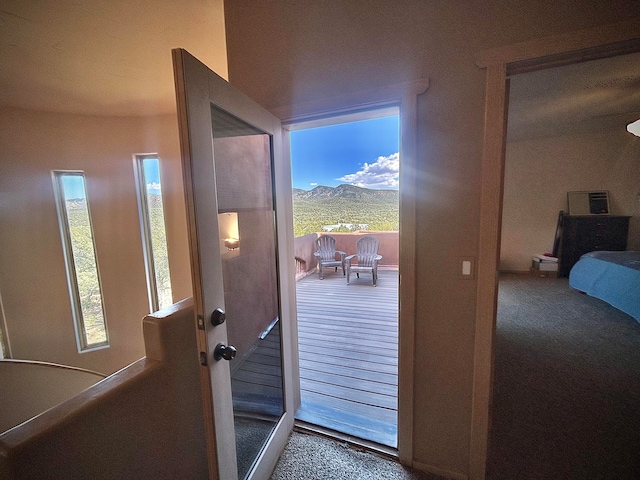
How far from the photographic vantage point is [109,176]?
3.38 meters

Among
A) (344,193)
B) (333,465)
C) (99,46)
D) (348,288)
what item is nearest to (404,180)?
(333,465)

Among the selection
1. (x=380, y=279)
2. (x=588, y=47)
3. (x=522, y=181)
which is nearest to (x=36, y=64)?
(x=588, y=47)

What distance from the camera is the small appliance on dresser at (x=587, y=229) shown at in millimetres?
4742

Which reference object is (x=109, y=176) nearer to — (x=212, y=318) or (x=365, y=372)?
(x=212, y=318)

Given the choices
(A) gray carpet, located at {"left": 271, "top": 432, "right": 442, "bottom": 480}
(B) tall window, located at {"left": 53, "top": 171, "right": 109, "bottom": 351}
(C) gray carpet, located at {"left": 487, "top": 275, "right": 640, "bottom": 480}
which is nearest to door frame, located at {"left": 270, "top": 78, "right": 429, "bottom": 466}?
(A) gray carpet, located at {"left": 271, "top": 432, "right": 442, "bottom": 480}

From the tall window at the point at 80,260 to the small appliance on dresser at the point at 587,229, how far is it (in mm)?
8265

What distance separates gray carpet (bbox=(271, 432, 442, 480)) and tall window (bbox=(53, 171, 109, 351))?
3.61 metres

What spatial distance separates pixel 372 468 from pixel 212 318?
1328mm

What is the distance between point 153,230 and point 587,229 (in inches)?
310

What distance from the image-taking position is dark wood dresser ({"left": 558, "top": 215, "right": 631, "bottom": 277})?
4738 millimetres

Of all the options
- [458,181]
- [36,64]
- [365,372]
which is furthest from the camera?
[365,372]

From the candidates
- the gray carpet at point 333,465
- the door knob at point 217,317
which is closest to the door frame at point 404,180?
the gray carpet at point 333,465

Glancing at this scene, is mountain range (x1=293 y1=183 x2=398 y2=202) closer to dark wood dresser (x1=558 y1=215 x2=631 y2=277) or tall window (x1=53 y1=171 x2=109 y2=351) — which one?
dark wood dresser (x1=558 y1=215 x2=631 y2=277)

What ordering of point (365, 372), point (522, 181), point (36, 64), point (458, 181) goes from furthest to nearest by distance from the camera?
point (522, 181), point (365, 372), point (36, 64), point (458, 181)
